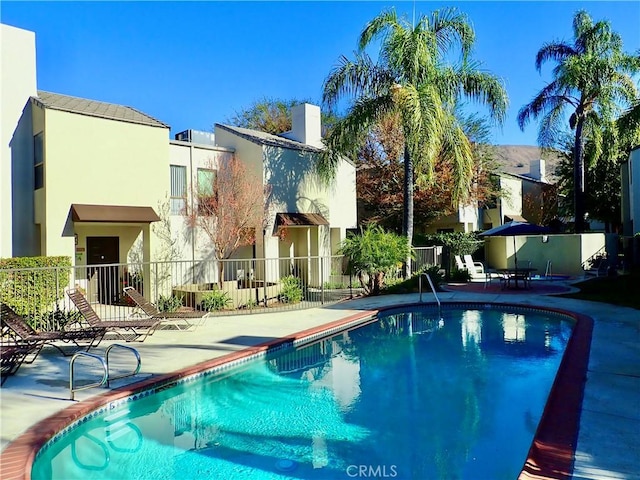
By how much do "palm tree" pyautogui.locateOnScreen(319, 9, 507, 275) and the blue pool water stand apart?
30.8 ft

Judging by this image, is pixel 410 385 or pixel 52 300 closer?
pixel 410 385

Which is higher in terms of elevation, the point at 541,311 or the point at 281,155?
the point at 281,155

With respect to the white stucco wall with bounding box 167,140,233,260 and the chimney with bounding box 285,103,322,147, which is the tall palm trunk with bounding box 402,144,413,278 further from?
the white stucco wall with bounding box 167,140,233,260

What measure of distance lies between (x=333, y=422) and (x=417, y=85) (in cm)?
1419

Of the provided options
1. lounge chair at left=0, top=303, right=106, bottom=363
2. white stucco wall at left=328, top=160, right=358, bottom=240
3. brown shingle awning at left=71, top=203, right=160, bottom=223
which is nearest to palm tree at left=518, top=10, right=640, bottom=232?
white stucco wall at left=328, top=160, right=358, bottom=240

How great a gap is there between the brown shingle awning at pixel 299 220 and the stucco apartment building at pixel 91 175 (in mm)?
175

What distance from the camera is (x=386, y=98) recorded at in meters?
18.1

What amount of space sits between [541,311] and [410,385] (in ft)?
26.2

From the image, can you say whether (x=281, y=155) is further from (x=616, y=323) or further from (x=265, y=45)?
(x=616, y=323)

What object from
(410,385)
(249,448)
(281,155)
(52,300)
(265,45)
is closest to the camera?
(249,448)

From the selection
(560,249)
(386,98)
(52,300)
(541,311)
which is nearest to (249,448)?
(52,300)

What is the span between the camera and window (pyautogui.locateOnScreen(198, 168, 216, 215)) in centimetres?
1750

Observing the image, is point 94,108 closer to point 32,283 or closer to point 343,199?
point 32,283

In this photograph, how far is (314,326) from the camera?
12133 millimetres
